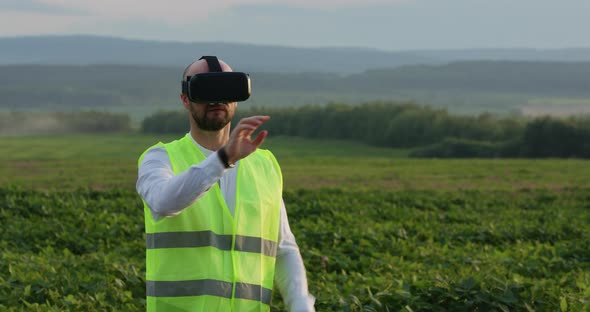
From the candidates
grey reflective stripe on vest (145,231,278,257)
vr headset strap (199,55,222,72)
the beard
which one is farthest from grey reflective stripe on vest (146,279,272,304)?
vr headset strap (199,55,222,72)

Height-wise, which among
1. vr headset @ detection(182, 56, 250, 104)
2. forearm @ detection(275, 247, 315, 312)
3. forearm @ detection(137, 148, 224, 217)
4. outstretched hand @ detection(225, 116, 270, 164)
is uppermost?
vr headset @ detection(182, 56, 250, 104)

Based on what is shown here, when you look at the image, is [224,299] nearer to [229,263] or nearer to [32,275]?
[229,263]

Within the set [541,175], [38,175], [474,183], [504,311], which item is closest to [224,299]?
[504,311]

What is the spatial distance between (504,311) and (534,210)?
16.2m

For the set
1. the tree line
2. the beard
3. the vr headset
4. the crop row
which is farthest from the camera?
the tree line

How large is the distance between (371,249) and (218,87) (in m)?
10.6

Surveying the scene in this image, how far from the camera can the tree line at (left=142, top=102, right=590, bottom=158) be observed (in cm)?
7112

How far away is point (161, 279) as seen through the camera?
13.3 ft

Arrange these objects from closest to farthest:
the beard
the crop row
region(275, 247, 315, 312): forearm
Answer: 1. the beard
2. region(275, 247, 315, 312): forearm
3. the crop row

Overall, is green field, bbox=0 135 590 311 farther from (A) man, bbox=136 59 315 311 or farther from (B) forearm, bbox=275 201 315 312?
(A) man, bbox=136 59 315 311

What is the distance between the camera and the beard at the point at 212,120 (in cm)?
391

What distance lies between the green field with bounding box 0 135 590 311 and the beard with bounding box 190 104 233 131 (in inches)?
162

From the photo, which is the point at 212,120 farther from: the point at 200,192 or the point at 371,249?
the point at 371,249

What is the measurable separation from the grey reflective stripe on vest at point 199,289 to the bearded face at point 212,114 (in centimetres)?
74
